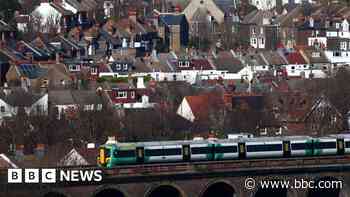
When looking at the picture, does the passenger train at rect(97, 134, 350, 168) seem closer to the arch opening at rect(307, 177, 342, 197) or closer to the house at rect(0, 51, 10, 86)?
the arch opening at rect(307, 177, 342, 197)

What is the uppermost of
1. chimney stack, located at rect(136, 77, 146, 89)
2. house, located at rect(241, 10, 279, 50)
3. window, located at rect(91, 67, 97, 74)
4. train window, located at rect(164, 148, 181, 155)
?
house, located at rect(241, 10, 279, 50)

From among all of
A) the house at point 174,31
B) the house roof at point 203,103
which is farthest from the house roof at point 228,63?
the house roof at point 203,103

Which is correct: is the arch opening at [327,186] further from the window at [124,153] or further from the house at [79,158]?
A: the house at [79,158]

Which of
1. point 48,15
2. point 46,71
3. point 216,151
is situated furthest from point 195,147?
point 48,15

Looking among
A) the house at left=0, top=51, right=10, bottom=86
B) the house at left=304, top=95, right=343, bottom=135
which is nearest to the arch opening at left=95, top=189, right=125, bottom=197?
the house at left=304, top=95, right=343, bottom=135

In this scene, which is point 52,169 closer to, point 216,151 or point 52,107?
point 216,151

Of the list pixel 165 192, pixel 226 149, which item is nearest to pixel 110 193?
pixel 165 192
